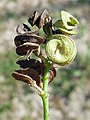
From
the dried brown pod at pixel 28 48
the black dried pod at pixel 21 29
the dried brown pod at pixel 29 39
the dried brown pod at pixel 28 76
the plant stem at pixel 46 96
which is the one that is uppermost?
the black dried pod at pixel 21 29

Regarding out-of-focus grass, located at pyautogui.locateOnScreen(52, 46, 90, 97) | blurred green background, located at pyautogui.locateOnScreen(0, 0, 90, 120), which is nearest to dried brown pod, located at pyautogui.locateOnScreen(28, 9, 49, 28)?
blurred green background, located at pyautogui.locateOnScreen(0, 0, 90, 120)

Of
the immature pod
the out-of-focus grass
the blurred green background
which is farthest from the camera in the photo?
the out-of-focus grass

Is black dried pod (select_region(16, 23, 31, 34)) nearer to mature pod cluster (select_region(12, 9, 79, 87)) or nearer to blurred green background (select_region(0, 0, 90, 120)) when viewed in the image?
mature pod cluster (select_region(12, 9, 79, 87))

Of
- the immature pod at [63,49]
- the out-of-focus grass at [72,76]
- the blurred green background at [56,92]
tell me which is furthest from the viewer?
the out-of-focus grass at [72,76]

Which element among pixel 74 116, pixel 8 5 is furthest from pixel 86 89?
pixel 8 5

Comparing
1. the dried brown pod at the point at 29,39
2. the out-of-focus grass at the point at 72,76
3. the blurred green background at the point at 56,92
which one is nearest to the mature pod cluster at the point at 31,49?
the dried brown pod at the point at 29,39

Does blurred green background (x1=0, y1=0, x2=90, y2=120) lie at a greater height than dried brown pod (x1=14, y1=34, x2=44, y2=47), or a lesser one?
greater

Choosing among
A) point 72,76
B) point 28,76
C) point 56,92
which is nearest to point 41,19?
point 28,76

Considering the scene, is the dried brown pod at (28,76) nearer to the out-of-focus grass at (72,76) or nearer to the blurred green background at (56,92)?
the blurred green background at (56,92)

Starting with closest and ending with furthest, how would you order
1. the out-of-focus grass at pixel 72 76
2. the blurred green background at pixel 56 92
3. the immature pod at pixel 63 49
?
the immature pod at pixel 63 49 → the blurred green background at pixel 56 92 → the out-of-focus grass at pixel 72 76
